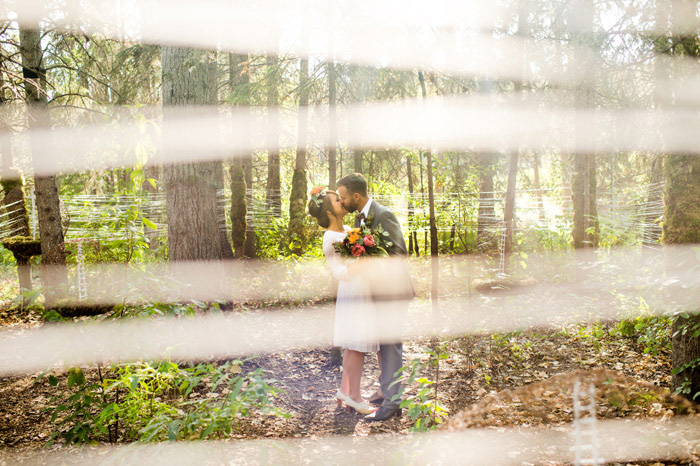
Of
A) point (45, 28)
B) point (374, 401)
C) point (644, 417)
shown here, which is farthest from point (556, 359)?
point (45, 28)

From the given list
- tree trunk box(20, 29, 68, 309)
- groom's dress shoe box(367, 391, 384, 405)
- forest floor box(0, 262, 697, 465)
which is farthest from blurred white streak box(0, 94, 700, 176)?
groom's dress shoe box(367, 391, 384, 405)

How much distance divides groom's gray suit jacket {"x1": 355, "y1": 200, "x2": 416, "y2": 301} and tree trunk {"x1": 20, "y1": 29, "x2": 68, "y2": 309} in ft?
16.3

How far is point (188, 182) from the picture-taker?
15.3 feet

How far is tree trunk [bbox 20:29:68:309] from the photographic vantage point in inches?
243

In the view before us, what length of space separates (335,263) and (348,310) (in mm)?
411

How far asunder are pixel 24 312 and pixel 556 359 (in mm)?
8421

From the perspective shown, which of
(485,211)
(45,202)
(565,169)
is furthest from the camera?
(565,169)

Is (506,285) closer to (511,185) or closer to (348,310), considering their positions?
(511,185)

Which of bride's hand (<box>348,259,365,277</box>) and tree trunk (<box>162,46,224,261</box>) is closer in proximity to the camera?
bride's hand (<box>348,259,365,277</box>)

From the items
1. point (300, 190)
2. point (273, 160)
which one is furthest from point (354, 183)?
point (273, 160)

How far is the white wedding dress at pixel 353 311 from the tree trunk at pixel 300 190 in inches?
213

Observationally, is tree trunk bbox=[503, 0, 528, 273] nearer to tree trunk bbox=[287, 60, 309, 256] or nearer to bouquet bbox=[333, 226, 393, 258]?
tree trunk bbox=[287, 60, 309, 256]

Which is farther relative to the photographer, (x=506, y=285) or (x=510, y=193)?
(x=510, y=193)

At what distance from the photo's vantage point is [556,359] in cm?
517
